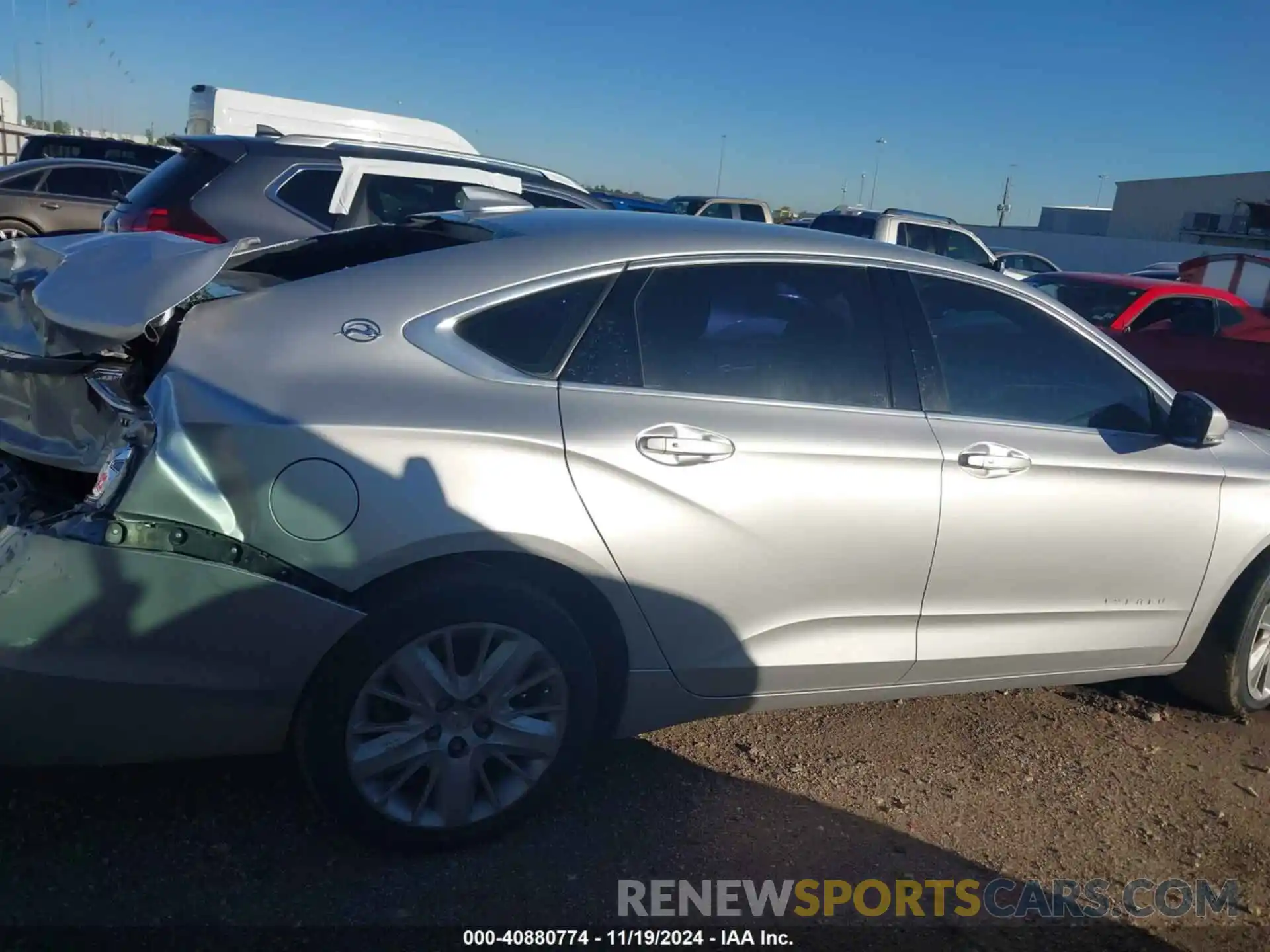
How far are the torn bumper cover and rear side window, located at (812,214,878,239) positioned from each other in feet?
44.6

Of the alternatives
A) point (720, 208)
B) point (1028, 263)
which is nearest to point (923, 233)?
point (720, 208)

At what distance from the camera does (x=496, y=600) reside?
2.69 meters

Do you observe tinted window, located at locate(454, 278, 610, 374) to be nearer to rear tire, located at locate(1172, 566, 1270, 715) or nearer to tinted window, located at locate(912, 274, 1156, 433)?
tinted window, located at locate(912, 274, 1156, 433)

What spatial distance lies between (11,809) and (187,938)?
29.7 inches

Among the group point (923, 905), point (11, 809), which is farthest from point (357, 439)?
point (923, 905)

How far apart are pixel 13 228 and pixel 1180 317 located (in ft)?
46.3

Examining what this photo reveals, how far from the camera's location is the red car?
8164 millimetres

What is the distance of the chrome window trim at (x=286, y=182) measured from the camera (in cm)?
690

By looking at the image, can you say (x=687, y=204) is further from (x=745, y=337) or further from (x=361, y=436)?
(x=361, y=436)

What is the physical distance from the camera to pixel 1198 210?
5544 centimetres

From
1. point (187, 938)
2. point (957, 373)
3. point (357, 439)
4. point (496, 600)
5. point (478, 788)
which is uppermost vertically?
point (957, 373)

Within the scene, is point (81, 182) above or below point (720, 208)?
below

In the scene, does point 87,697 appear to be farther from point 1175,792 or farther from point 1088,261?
point 1088,261

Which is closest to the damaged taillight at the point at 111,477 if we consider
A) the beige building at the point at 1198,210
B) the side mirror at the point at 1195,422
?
the side mirror at the point at 1195,422
